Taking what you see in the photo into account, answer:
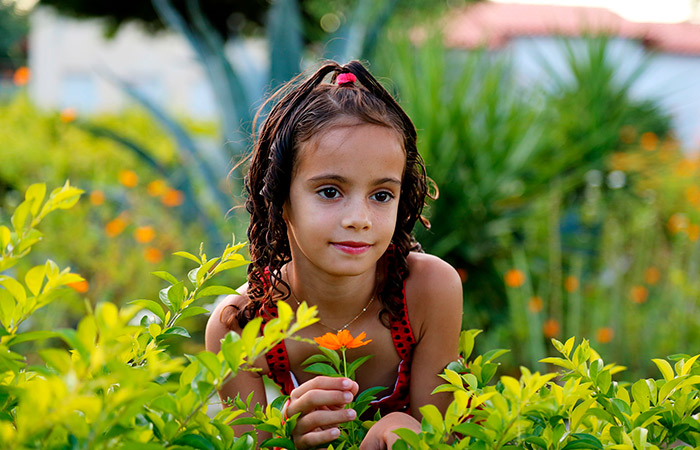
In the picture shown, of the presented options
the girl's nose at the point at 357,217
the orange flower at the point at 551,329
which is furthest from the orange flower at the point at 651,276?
the girl's nose at the point at 357,217

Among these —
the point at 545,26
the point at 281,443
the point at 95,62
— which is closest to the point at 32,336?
the point at 281,443

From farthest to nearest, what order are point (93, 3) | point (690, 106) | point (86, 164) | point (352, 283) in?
point (690, 106) → point (93, 3) → point (86, 164) → point (352, 283)

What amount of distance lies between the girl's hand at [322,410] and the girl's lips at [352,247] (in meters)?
0.29

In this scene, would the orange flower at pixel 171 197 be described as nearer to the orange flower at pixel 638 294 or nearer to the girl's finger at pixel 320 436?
the orange flower at pixel 638 294

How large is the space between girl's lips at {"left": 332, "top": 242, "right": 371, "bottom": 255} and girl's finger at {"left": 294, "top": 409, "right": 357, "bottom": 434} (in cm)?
33

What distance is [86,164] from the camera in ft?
22.4

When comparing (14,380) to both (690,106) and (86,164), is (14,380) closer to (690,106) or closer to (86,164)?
(86,164)

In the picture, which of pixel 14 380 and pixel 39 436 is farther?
pixel 14 380

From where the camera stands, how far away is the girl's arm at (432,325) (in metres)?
1.41

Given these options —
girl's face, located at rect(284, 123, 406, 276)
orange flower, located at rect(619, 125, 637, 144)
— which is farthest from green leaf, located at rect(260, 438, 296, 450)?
orange flower, located at rect(619, 125, 637, 144)

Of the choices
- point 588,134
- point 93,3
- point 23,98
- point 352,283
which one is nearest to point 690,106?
point 588,134

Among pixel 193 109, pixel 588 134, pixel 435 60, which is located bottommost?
pixel 193 109

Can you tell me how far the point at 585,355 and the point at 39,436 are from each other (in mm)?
761

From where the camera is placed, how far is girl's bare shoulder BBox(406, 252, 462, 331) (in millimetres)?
1426
